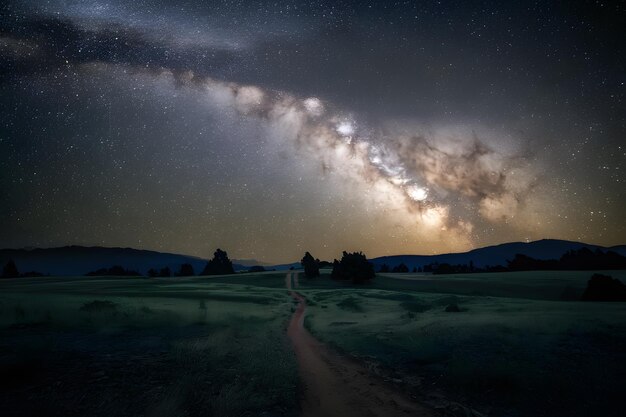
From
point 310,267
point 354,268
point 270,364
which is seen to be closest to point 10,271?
point 310,267

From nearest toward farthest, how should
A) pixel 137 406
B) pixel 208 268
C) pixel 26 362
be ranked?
1. pixel 137 406
2. pixel 26 362
3. pixel 208 268

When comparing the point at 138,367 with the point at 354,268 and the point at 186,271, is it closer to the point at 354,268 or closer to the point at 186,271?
the point at 354,268

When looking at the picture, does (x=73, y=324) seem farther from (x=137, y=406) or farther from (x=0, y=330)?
(x=137, y=406)

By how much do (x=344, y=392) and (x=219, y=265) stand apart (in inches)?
3941

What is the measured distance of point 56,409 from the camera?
7.20 meters

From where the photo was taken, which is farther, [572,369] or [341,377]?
[341,377]

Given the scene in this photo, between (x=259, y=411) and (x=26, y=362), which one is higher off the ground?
(x=26, y=362)

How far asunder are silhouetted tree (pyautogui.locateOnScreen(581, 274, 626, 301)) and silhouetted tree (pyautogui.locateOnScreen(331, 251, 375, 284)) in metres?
42.1

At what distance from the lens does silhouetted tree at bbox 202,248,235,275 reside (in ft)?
335

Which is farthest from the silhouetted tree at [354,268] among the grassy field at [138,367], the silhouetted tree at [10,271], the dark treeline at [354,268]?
the silhouetted tree at [10,271]

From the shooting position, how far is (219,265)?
103375 mm

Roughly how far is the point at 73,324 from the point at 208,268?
90.7 metres

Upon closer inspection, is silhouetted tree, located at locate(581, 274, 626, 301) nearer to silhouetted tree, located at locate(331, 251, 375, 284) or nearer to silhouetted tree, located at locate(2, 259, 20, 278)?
silhouetted tree, located at locate(331, 251, 375, 284)

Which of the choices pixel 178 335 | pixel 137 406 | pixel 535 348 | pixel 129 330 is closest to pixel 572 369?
pixel 535 348
